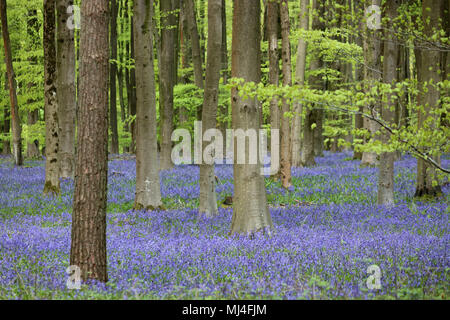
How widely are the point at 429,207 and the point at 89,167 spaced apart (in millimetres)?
9900

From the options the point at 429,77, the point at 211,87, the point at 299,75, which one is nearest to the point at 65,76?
the point at 211,87

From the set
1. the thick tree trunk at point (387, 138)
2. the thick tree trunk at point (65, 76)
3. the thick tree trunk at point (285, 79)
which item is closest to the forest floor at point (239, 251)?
the thick tree trunk at point (387, 138)

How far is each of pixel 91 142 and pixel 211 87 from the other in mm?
6443

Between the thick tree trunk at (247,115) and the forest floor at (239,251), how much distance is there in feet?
1.58

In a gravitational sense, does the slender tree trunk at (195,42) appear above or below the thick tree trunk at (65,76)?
above

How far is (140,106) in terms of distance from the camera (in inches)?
480

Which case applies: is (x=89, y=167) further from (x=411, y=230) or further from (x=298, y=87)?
(x=411, y=230)

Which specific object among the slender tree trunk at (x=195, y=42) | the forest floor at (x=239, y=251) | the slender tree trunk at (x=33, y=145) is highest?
the slender tree trunk at (x=195, y=42)

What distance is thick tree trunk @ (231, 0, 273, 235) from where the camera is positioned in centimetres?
859

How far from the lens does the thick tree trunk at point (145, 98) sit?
476 inches

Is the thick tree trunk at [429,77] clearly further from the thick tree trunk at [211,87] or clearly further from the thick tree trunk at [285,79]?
the thick tree trunk at [211,87]

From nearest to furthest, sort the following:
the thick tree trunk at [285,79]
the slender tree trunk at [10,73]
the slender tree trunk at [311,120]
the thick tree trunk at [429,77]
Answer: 1. the thick tree trunk at [429,77]
2. the thick tree trunk at [285,79]
3. the slender tree trunk at [10,73]
4. the slender tree trunk at [311,120]

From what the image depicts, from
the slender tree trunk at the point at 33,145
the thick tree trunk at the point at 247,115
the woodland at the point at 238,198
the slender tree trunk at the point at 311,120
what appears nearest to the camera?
the woodland at the point at 238,198
